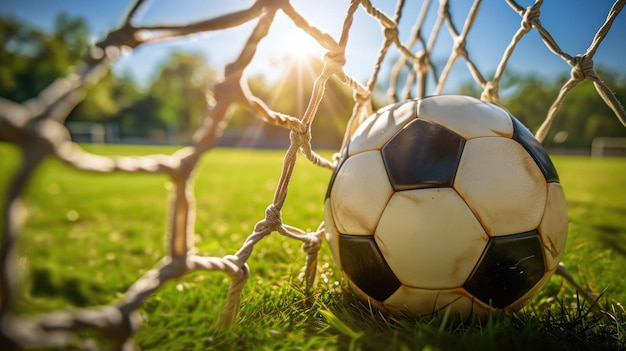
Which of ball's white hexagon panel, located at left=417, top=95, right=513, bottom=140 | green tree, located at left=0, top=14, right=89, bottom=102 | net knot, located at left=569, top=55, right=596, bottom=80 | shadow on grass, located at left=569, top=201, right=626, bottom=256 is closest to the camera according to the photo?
ball's white hexagon panel, located at left=417, top=95, right=513, bottom=140

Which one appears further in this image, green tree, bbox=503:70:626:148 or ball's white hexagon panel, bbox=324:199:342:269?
green tree, bbox=503:70:626:148

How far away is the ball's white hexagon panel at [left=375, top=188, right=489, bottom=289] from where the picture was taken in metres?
1.00

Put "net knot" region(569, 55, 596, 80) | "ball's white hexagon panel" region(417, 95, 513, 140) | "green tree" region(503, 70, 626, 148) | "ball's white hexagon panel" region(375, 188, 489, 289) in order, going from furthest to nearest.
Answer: "green tree" region(503, 70, 626, 148), "net knot" region(569, 55, 596, 80), "ball's white hexagon panel" region(417, 95, 513, 140), "ball's white hexagon panel" region(375, 188, 489, 289)

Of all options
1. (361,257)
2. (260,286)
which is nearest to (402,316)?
(361,257)

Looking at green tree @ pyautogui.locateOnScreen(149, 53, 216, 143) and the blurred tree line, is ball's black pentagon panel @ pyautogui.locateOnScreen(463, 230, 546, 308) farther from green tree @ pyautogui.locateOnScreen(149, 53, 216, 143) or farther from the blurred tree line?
green tree @ pyautogui.locateOnScreen(149, 53, 216, 143)

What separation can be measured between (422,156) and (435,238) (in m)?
0.23

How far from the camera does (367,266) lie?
1124 millimetres

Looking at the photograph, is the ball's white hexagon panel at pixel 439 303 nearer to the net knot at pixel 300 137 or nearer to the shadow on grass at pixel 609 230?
the net knot at pixel 300 137

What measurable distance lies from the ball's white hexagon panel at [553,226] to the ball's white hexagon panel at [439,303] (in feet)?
0.84

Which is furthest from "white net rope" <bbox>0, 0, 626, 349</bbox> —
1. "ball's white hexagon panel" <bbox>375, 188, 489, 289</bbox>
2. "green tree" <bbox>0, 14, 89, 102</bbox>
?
"green tree" <bbox>0, 14, 89, 102</bbox>

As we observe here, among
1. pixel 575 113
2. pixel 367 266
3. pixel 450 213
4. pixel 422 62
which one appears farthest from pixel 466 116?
pixel 575 113

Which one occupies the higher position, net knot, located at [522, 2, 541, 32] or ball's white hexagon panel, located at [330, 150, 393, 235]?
net knot, located at [522, 2, 541, 32]

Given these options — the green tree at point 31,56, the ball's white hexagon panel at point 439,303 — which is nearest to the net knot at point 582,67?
the ball's white hexagon panel at point 439,303

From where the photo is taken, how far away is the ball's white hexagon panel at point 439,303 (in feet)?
3.42
